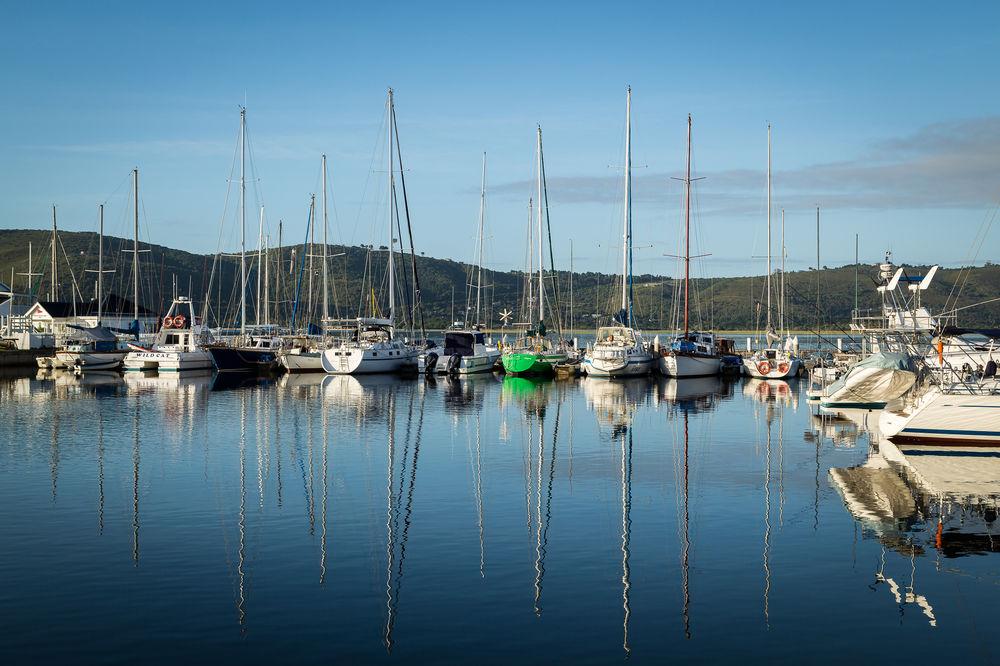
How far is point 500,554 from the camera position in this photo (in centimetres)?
1542

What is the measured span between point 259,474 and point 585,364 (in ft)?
124

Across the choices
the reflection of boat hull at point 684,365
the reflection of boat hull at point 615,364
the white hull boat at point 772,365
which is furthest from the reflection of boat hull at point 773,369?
the reflection of boat hull at point 615,364

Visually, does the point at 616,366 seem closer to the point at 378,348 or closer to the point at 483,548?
the point at 378,348

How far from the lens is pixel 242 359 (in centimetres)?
6378

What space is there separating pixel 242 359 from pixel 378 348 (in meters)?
9.50

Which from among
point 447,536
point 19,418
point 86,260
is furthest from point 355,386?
point 86,260

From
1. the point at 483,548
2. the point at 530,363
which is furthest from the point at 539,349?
the point at 483,548

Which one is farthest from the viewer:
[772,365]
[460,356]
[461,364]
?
[460,356]

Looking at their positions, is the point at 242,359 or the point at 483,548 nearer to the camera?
the point at 483,548

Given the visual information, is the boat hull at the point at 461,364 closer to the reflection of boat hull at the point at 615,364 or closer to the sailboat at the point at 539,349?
the sailboat at the point at 539,349

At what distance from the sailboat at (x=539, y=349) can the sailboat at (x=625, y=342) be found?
8.91 feet

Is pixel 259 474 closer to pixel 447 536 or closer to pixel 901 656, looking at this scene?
pixel 447 536

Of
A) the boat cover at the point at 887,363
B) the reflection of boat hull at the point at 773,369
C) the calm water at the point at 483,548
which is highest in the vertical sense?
the boat cover at the point at 887,363

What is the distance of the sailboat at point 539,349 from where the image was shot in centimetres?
6109
